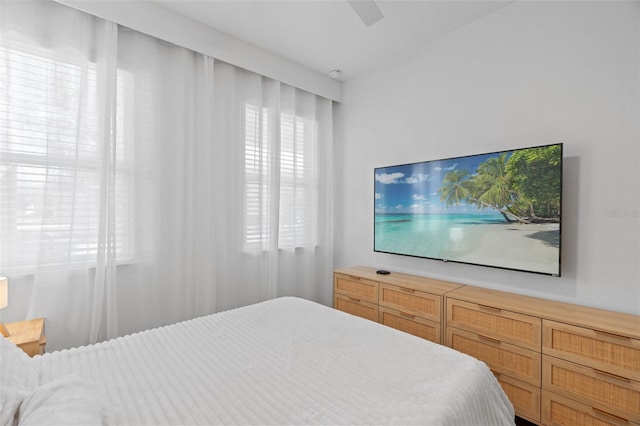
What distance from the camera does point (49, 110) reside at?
1.94m

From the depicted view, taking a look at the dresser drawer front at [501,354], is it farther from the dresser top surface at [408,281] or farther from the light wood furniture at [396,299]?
the dresser top surface at [408,281]

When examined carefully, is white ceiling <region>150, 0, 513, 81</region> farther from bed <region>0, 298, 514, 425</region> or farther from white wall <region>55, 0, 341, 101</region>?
bed <region>0, 298, 514, 425</region>

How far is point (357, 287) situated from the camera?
9.29ft

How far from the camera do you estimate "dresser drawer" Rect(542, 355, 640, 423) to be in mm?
1486

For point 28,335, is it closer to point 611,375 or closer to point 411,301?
point 411,301

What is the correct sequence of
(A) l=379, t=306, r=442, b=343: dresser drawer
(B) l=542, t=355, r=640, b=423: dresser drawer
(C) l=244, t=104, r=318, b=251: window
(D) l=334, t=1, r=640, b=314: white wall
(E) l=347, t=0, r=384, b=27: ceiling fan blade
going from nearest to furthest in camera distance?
(B) l=542, t=355, r=640, b=423: dresser drawer < (E) l=347, t=0, r=384, b=27: ceiling fan blade < (D) l=334, t=1, r=640, b=314: white wall < (A) l=379, t=306, r=442, b=343: dresser drawer < (C) l=244, t=104, r=318, b=251: window

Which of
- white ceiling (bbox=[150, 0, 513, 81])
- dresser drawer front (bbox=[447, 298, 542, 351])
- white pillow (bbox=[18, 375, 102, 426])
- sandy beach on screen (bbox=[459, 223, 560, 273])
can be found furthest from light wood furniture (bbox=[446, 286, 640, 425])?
white ceiling (bbox=[150, 0, 513, 81])

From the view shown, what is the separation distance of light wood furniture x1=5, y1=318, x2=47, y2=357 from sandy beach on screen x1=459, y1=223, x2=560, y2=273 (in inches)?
111

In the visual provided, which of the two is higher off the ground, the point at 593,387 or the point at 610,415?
the point at 593,387

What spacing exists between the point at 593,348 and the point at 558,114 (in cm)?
149

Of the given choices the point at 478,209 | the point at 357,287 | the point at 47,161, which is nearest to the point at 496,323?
the point at 478,209

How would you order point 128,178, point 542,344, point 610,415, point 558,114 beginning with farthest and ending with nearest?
point 128,178
point 558,114
point 542,344
point 610,415

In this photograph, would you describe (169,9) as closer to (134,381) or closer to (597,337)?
(134,381)

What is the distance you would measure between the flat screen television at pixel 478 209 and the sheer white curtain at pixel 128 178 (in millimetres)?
1219
